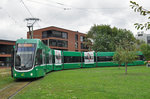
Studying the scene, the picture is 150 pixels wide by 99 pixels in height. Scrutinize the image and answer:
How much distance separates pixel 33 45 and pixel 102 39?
123 feet

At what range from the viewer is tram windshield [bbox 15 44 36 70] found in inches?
564

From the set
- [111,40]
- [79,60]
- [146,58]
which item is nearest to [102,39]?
[111,40]

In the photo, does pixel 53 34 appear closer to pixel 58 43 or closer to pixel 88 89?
pixel 58 43

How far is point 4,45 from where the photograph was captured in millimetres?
53312

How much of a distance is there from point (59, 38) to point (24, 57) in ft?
153

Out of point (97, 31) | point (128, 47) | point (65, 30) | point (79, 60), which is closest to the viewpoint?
point (128, 47)

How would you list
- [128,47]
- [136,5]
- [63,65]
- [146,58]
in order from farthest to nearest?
1. [146,58]
2. [63,65]
3. [128,47]
4. [136,5]

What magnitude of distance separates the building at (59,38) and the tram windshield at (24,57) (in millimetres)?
41727

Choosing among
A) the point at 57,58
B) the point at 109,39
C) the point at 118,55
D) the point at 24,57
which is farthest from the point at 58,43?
the point at 24,57

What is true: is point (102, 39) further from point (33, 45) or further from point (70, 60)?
point (33, 45)

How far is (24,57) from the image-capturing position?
47.5 ft

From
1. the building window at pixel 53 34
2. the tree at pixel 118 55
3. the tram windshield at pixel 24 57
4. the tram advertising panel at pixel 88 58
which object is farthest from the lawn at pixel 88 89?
the building window at pixel 53 34

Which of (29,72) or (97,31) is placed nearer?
(29,72)

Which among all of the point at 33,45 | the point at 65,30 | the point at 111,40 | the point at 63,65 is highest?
the point at 65,30
